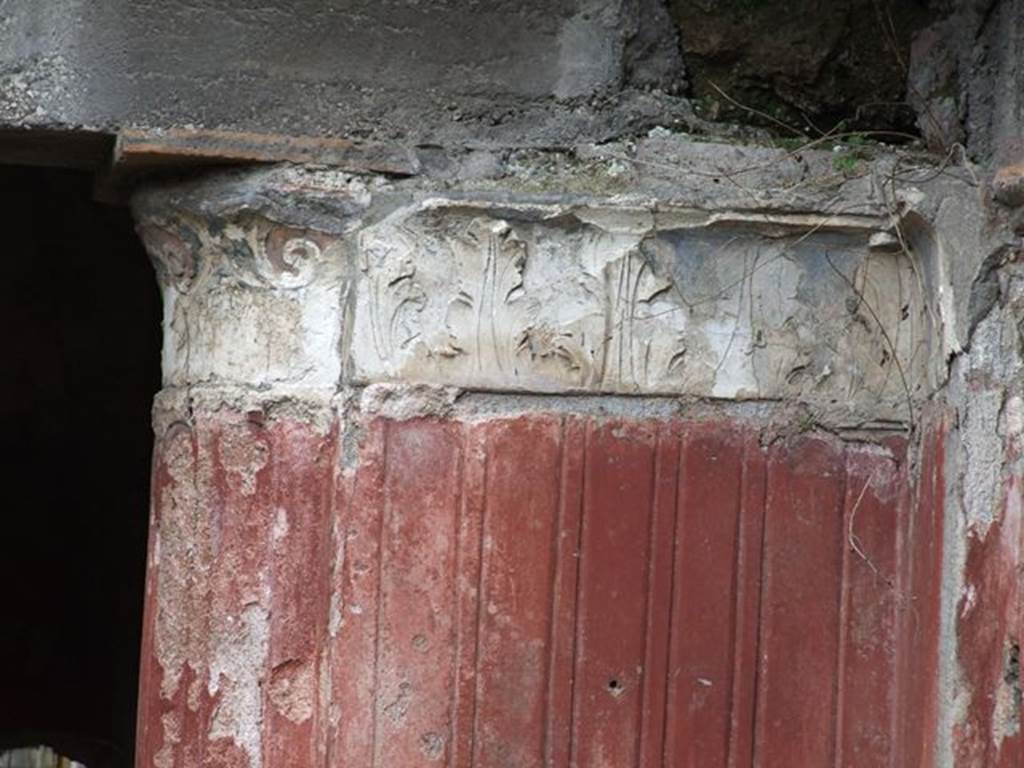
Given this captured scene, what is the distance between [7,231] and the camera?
5270 mm

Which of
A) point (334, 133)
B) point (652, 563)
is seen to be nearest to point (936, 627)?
point (652, 563)

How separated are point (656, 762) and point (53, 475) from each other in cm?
324

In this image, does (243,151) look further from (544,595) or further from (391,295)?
(544,595)

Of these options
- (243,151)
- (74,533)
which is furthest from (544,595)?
(74,533)

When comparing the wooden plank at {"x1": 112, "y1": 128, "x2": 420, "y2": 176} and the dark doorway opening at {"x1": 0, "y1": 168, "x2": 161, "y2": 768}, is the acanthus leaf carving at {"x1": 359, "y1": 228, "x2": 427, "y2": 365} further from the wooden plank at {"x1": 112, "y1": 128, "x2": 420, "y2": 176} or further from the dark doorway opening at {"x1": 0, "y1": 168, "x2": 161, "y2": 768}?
the dark doorway opening at {"x1": 0, "y1": 168, "x2": 161, "y2": 768}

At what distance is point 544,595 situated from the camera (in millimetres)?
2896

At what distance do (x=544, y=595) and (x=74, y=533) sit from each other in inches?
124

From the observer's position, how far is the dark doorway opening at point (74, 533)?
565 centimetres

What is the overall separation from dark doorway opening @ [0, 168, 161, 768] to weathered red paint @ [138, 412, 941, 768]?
9.01ft

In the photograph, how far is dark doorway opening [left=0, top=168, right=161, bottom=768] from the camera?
18.5 ft

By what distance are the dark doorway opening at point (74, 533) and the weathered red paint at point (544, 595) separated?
9.01 feet

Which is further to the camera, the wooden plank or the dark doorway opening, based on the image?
the dark doorway opening

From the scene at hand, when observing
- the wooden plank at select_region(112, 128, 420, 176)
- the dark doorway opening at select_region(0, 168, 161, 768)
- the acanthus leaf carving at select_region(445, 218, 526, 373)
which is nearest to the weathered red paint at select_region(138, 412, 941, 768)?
the acanthus leaf carving at select_region(445, 218, 526, 373)

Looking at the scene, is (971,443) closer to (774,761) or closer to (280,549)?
(774,761)
